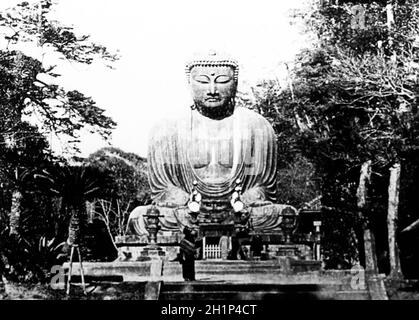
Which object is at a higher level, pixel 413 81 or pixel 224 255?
pixel 413 81

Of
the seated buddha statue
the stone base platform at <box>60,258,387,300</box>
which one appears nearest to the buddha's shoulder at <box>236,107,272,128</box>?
the seated buddha statue

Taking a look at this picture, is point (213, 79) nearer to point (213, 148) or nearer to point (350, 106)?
point (213, 148)

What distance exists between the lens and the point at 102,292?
32.2 feet

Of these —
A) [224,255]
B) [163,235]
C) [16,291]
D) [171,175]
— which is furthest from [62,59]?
[16,291]

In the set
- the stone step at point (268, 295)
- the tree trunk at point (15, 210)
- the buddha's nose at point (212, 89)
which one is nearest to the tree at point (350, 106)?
the buddha's nose at point (212, 89)

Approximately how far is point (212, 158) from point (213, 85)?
1.69 m

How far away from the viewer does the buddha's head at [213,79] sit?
1828cm

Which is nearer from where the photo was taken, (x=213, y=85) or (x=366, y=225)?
(x=366, y=225)

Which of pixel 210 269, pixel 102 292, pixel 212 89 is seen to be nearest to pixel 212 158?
pixel 212 89

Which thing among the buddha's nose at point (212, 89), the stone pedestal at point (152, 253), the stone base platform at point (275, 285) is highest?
the buddha's nose at point (212, 89)

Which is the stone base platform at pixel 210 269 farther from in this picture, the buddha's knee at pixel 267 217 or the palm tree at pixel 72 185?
the palm tree at pixel 72 185
